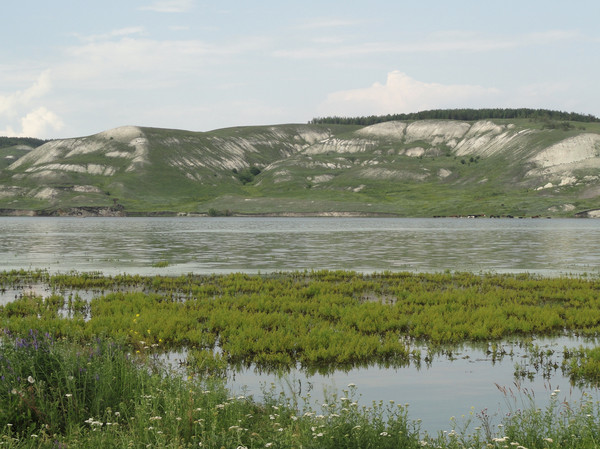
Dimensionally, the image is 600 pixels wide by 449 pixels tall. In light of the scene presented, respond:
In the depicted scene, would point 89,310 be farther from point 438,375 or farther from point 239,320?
point 438,375

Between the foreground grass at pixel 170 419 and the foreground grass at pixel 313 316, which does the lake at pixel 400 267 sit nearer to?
the foreground grass at pixel 313 316

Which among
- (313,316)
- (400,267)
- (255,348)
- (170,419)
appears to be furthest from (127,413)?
(400,267)

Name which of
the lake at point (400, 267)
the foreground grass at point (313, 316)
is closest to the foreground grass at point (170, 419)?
the lake at point (400, 267)

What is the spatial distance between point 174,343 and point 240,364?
3494mm

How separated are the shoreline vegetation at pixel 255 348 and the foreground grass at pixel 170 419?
0.04 meters

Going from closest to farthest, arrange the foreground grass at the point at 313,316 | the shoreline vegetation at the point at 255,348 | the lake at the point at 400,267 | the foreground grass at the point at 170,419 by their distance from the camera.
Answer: the foreground grass at the point at 170,419
the shoreline vegetation at the point at 255,348
the lake at the point at 400,267
the foreground grass at the point at 313,316

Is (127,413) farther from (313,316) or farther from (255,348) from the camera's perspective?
(313,316)

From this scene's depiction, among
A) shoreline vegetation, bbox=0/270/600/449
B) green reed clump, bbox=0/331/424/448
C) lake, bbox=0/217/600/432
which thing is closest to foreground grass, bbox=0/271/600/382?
shoreline vegetation, bbox=0/270/600/449

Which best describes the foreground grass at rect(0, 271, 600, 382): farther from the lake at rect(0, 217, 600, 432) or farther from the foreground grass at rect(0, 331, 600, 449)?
the foreground grass at rect(0, 331, 600, 449)

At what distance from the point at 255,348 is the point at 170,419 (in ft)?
27.0

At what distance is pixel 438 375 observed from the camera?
648 inches

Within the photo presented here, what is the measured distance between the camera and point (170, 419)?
33.9 feet

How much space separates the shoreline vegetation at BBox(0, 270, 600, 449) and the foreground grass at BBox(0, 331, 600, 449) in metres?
0.04

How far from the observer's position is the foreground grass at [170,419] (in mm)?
9703
